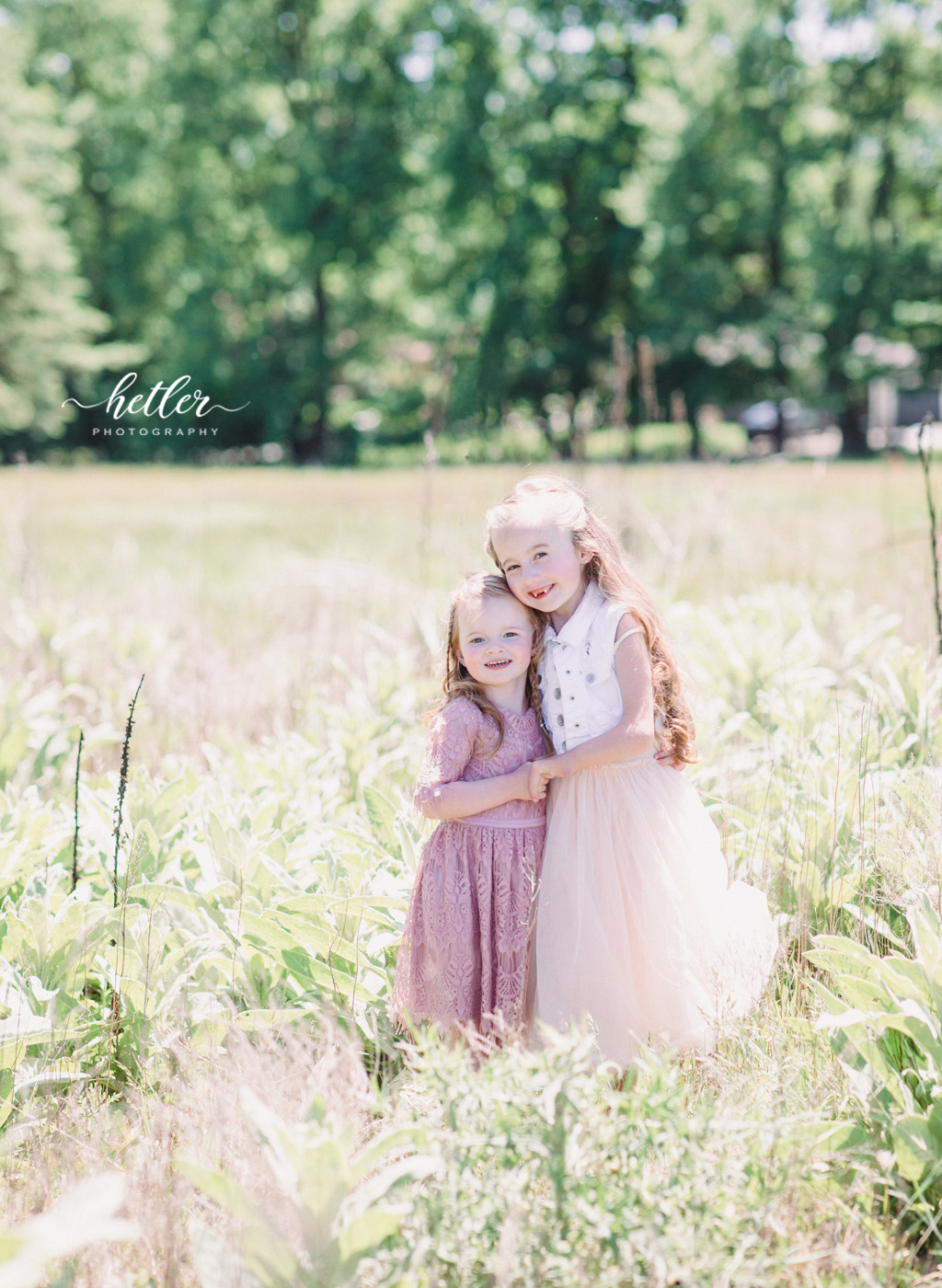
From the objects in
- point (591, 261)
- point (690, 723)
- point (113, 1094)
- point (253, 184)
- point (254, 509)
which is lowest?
point (113, 1094)

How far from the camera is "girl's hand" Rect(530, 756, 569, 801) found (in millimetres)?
2312

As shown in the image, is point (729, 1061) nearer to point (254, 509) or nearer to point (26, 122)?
point (254, 509)

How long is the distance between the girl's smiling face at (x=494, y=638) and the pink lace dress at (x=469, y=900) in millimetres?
88

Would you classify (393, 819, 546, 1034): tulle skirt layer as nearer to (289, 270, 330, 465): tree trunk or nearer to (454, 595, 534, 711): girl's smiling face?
(454, 595, 534, 711): girl's smiling face

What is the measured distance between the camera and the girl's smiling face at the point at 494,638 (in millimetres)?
2408

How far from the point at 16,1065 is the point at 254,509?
11189mm

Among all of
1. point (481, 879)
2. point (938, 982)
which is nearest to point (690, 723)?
point (481, 879)

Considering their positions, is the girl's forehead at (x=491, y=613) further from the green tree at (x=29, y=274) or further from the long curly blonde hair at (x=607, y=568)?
the green tree at (x=29, y=274)

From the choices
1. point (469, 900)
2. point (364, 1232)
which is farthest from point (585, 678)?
point (364, 1232)

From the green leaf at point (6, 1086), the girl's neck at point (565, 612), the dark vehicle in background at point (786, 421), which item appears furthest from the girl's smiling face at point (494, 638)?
the dark vehicle in background at point (786, 421)

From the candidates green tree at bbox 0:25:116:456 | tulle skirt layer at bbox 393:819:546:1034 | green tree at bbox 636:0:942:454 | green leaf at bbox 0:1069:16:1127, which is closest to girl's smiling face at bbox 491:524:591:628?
tulle skirt layer at bbox 393:819:546:1034

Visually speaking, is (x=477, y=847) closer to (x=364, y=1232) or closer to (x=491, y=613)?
(x=491, y=613)

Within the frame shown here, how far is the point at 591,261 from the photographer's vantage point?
26.9m

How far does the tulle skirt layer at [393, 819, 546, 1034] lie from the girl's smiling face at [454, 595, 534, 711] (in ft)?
1.13
